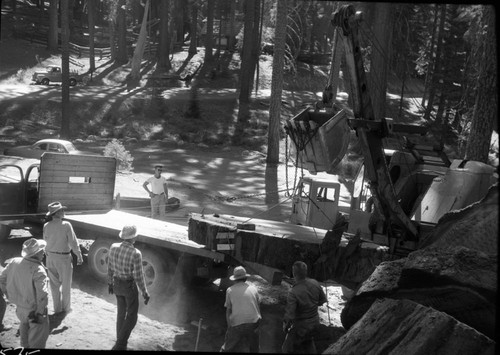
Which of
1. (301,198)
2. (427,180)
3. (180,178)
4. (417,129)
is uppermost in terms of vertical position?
(417,129)

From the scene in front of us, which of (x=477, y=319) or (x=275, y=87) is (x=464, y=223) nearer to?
(x=477, y=319)

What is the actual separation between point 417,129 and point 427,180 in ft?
6.52

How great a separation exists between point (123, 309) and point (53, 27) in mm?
39989

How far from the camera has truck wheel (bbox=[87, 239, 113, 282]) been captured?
10.9 meters

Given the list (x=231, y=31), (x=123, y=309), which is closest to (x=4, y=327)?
(x=123, y=309)

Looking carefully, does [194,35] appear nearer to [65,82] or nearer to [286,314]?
[65,82]

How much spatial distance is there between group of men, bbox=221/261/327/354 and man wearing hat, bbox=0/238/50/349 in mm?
2190

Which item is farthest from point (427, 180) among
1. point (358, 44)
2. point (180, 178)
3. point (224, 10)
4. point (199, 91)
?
point (224, 10)

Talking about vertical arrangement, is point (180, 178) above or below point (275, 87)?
below

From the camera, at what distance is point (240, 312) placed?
7.76 m

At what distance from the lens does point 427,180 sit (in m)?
11.3

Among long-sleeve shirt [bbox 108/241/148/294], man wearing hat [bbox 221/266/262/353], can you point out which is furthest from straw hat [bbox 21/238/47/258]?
man wearing hat [bbox 221/266/262/353]

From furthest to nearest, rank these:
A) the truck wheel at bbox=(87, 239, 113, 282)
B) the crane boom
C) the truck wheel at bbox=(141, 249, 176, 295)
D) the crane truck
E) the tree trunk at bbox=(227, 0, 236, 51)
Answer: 1. the tree trunk at bbox=(227, 0, 236, 51)
2. the truck wheel at bbox=(87, 239, 113, 282)
3. the truck wheel at bbox=(141, 249, 176, 295)
4. the crane truck
5. the crane boom

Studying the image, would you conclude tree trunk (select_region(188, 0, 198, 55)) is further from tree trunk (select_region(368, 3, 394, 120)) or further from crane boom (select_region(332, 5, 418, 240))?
crane boom (select_region(332, 5, 418, 240))
